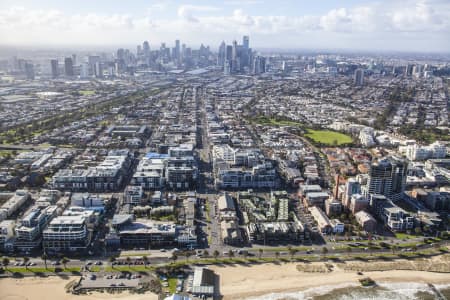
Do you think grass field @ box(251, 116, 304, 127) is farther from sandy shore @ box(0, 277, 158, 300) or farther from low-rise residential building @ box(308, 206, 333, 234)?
sandy shore @ box(0, 277, 158, 300)

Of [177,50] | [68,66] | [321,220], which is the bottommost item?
[321,220]

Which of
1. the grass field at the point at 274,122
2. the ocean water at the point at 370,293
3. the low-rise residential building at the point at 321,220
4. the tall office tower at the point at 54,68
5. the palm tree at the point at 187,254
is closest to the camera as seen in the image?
the ocean water at the point at 370,293

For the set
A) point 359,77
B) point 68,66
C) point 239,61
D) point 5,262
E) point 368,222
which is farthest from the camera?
point 239,61

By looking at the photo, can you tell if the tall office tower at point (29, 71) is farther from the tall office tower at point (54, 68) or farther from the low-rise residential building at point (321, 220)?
the low-rise residential building at point (321, 220)

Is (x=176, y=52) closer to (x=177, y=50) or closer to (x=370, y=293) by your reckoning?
(x=177, y=50)

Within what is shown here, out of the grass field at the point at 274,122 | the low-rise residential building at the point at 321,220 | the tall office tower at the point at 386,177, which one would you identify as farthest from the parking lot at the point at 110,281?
the grass field at the point at 274,122

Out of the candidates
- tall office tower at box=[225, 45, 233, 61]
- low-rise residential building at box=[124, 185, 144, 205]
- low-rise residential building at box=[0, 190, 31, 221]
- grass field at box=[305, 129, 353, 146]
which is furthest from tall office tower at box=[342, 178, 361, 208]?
tall office tower at box=[225, 45, 233, 61]

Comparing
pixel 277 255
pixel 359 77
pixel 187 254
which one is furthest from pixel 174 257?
pixel 359 77
